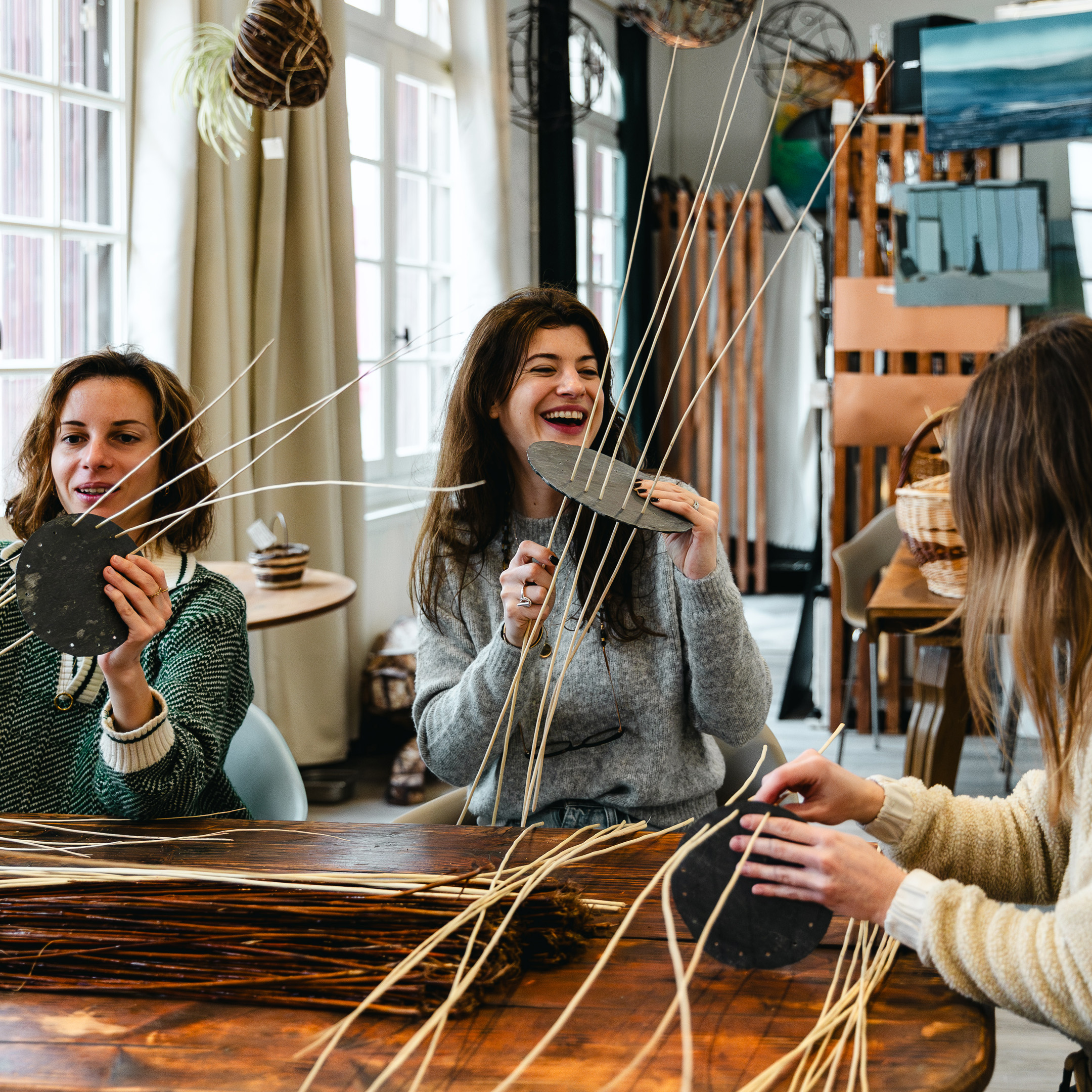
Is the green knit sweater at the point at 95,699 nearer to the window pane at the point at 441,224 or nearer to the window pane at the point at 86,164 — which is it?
the window pane at the point at 86,164

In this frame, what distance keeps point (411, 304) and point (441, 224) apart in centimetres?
45

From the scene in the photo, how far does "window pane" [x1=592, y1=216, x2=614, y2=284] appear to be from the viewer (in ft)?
21.1

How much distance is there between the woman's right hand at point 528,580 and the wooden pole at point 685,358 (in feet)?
16.9

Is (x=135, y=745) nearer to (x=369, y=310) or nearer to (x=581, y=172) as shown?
(x=369, y=310)

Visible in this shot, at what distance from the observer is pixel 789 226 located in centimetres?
641

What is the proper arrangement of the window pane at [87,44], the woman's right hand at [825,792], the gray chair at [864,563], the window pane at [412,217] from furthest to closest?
the window pane at [412,217] < the gray chair at [864,563] < the window pane at [87,44] < the woman's right hand at [825,792]

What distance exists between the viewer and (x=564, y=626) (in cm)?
151

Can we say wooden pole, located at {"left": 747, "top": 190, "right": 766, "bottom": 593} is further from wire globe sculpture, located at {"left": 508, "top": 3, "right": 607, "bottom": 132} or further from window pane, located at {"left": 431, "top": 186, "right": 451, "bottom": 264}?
window pane, located at {"left": 431, "top": 186, "right": 451, "bottom": 264}

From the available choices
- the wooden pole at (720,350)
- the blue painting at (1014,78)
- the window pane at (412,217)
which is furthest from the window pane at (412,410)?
the blue painting at (1014,78)

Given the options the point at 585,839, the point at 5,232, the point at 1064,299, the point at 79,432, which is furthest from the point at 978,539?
the point at 1064,299

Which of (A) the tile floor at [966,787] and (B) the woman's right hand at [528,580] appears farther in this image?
(A) the tile floor at [966,787]

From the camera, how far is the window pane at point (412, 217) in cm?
463

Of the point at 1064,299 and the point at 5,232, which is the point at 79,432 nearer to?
the point at 5,232

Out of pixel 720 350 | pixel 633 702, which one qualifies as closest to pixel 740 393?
pixel 720 350
